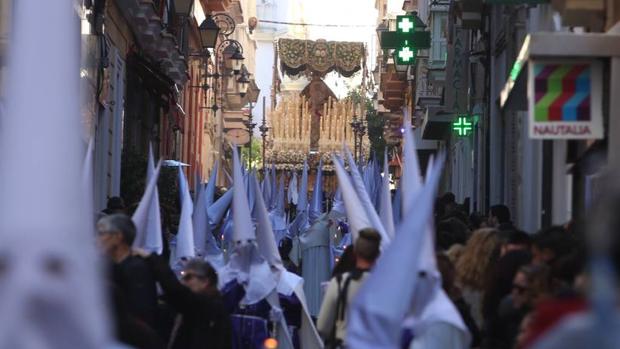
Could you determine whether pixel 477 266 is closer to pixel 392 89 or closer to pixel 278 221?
pixel 278 221

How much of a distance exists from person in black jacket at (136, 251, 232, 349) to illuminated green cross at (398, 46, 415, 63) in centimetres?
2838

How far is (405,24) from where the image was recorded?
3869 cm

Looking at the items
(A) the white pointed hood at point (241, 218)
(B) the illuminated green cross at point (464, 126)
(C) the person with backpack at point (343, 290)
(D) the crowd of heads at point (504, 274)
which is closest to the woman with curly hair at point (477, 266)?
(D) the crowd of heads at point (504, 274)

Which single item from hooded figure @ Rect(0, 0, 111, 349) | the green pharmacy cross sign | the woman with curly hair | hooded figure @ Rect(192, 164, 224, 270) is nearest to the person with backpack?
the woman with curly hair

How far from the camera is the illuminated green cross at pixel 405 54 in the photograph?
1528 inches

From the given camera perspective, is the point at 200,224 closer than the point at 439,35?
Yes

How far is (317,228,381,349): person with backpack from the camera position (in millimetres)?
9797

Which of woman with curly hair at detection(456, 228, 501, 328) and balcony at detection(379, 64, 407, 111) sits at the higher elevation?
balcony at detection(379, 64, 407, 111)

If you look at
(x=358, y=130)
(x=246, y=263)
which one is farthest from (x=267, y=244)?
(x=358, y=130)

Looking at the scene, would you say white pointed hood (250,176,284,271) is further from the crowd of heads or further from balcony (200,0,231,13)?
balcony (200,0,231,13)

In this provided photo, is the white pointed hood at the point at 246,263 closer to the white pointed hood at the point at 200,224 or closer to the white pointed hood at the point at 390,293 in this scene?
the white pointed hood at the point at 200,224

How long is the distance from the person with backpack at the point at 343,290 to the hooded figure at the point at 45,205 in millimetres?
5768

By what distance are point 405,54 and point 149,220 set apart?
86.7 ft

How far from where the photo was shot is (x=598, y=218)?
342 centimetres
